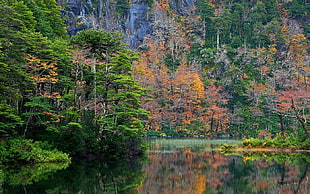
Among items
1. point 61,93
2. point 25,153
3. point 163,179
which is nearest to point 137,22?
point 61,93

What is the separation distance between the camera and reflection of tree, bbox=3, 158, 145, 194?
10.4 metres

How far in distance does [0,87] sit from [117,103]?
7451 millimetres

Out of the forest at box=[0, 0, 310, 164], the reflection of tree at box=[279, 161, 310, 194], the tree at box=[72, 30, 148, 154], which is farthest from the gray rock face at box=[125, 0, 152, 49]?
the reflection of tree at box=[279, 161, 310, 194]

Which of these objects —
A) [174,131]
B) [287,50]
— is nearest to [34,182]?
[174,131]

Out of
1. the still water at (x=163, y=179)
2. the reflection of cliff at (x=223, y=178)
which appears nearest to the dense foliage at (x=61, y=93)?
the still water at (x=163, y=179)

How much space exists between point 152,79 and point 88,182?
38278 mm

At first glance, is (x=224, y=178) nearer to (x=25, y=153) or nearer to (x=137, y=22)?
(x=25, y=153)

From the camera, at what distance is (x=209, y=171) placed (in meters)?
14.4

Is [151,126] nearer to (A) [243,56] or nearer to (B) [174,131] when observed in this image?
(B) [174,131]

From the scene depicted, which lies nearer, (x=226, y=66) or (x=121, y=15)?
(x=226, y=66)

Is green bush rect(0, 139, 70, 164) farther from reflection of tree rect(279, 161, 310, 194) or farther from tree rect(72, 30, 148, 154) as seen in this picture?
reflection of tree rect(279, 161, 310, 194)

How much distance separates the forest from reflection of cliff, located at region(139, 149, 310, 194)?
564 centimetres

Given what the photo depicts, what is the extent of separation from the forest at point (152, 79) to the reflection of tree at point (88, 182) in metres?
4.15

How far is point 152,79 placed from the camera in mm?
49812
